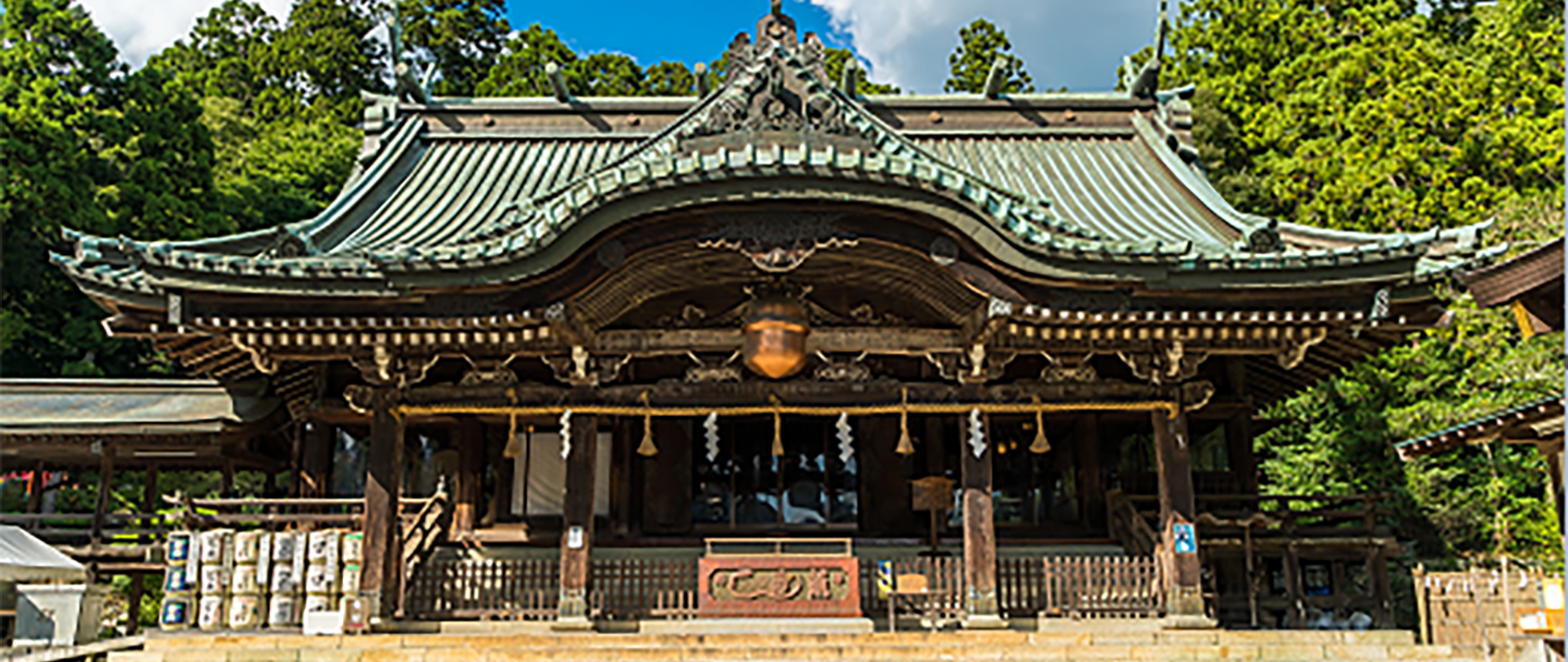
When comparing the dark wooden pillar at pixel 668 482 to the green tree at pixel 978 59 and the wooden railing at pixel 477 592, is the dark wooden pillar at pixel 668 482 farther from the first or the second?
the green tree at pixel 978 59

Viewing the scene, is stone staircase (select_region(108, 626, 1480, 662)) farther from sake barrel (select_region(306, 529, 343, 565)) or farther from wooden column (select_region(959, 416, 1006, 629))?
sake barrel (select_region(306, 529, 343, 565))

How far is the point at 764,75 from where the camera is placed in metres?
11.4

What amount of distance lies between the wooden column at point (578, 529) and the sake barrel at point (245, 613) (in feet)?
10.5

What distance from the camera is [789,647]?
10008mm

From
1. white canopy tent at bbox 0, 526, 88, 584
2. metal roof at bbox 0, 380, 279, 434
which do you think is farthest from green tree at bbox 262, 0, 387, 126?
white canopy tent at bbox 0, 526, 88, 584

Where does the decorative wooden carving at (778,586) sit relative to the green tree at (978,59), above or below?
below

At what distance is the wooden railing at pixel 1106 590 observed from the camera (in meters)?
11.3

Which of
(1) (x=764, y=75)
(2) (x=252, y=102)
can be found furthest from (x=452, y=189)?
(2) (x=252, y=102)

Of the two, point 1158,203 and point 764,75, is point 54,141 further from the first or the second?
point 1158,203

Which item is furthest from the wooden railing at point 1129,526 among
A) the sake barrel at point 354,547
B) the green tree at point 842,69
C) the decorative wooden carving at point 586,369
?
the green tree at point 842,69

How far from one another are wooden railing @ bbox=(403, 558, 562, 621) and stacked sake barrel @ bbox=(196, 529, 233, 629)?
6.27 ft

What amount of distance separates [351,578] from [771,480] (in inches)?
229

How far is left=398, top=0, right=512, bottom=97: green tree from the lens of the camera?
4597 centimetres

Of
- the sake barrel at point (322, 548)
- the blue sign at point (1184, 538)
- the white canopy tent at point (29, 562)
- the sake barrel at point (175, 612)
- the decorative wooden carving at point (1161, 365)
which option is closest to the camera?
the white canopy tent at point (29, 562)
